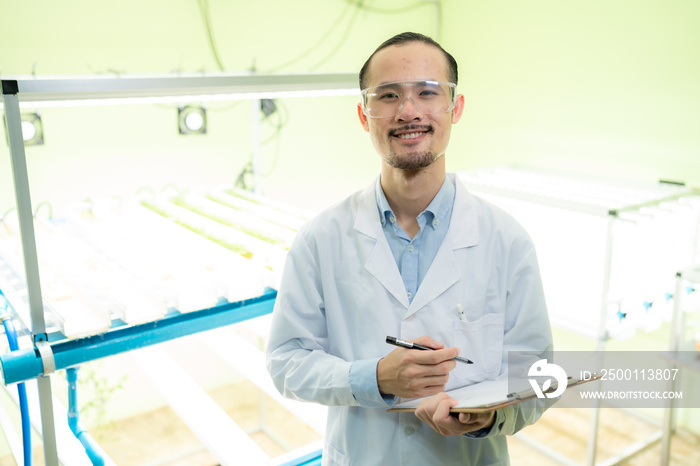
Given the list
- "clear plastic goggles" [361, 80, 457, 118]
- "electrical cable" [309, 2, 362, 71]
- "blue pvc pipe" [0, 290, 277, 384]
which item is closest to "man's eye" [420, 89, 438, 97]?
"clear plastic goggles" [361, 80, 457, 118]

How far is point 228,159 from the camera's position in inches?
152

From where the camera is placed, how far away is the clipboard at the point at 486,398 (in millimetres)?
1118

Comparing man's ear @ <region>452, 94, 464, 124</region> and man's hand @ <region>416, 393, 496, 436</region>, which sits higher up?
man's ear @ <region>452, 94, 464, 124</region>

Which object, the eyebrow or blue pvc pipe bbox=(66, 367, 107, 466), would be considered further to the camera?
blue pvc pipe bbox=(66, 367, 107, 466)

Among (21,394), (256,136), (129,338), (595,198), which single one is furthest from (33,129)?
(595,198)

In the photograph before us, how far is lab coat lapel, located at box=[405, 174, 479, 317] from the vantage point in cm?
136

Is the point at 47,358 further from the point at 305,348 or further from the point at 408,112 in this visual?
the point at 408,112

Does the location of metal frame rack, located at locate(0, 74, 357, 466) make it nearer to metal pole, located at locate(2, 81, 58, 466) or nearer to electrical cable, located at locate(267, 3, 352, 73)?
metal pole, located at locate(2, 81, 58, 466)

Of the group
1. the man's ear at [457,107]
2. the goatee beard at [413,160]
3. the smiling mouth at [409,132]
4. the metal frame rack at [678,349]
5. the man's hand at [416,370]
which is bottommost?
the metal frame rack at [678,349]

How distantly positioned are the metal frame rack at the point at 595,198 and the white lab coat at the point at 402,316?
1.45m

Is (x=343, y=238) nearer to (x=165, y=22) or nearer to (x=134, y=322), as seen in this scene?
(x=134, y=322)

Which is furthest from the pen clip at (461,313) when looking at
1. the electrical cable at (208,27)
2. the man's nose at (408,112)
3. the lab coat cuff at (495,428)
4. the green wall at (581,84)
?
the electrical cable at (208,27)

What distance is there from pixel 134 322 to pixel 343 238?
2.12ft

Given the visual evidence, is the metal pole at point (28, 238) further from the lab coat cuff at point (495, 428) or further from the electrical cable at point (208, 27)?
the electrical cable at point (208, 27)
